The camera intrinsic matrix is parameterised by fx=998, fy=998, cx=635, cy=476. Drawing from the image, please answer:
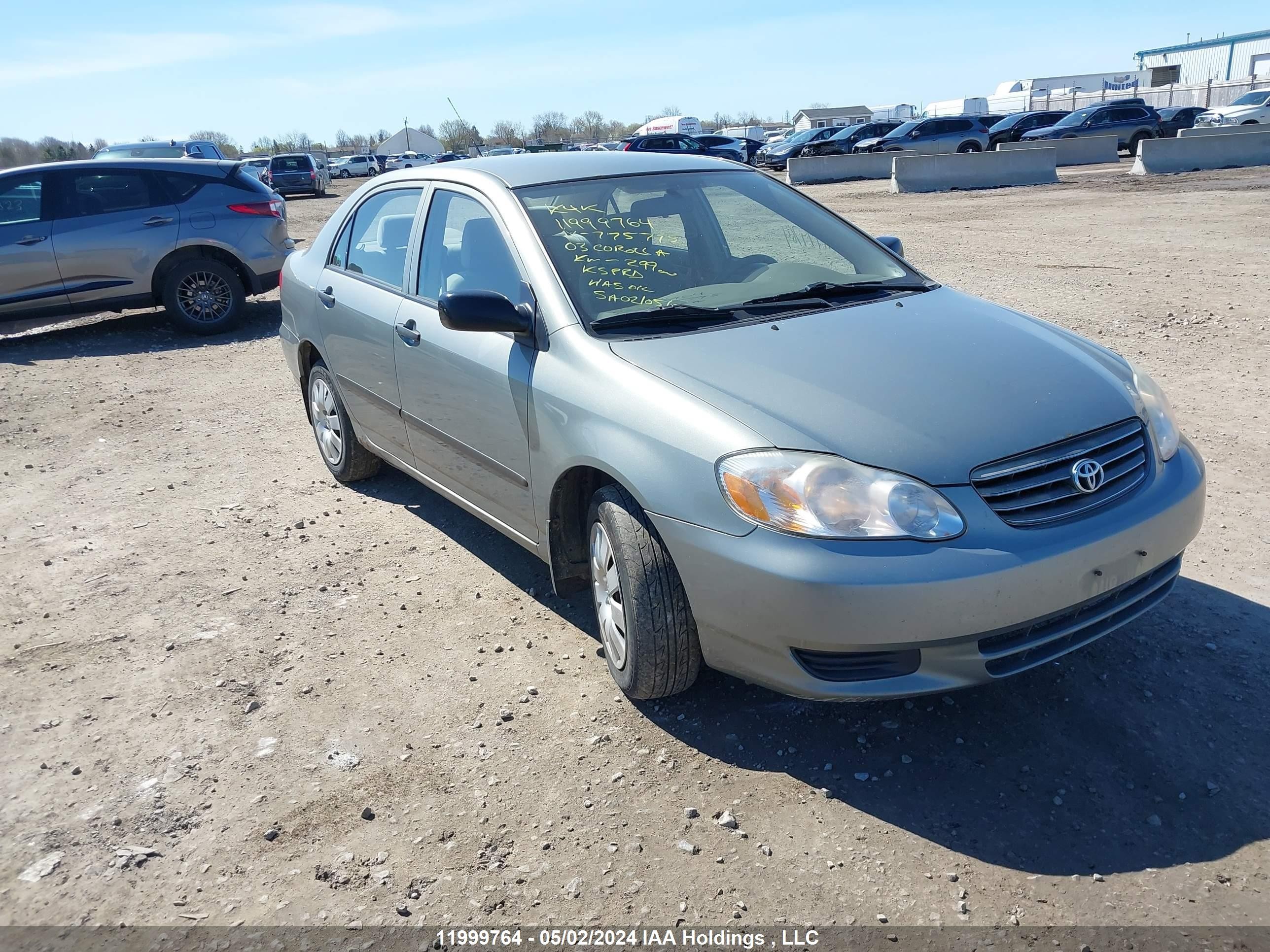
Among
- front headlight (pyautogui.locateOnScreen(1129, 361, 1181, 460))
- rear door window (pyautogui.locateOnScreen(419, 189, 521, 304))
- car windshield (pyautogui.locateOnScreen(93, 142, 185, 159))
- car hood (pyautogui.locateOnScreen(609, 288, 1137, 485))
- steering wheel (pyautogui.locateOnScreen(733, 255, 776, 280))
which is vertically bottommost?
front headlight (pyautogui.locateOnScreen(1129, 361, 1181, 460))

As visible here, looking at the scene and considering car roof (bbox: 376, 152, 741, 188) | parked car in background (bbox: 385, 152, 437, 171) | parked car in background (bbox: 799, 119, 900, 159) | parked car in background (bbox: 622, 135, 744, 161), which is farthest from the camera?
parked car in background (bbox: 385, 152, 437, 171)

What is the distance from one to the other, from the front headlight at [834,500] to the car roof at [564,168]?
6.27ft

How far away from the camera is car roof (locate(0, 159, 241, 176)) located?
984 centimetres

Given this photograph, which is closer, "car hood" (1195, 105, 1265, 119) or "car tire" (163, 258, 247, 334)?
"car tire" (163, 258, 247, 334)

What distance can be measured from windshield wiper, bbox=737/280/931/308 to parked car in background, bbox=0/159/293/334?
26.3ft

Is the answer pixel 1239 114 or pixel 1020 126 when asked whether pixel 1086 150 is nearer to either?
pixel 1020 126

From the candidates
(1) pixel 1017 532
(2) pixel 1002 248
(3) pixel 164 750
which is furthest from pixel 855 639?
(2) pixel 1002 248

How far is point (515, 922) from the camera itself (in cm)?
252

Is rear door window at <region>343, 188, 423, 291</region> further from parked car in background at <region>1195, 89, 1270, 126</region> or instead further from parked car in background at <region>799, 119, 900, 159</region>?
parked car in background at <region>1195, 89, 1270, 126</region>

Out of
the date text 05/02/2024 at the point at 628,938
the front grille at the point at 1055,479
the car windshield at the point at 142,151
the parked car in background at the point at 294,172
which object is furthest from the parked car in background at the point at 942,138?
the date text 05/02/2024 at the point at 628,938

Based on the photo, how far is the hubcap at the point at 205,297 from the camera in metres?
10.2

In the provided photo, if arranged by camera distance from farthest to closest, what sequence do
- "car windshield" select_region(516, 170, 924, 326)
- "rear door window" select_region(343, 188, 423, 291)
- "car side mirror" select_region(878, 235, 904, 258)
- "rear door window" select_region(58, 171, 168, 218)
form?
"rear door window" select_region(58, 171, 168, 218)
"rear door window" select_region(343, 188, 423, 291)
"car side mirror" select_region(878, 235, 904, 258)
"car windshield" select_region(516, 170, 924, 326)

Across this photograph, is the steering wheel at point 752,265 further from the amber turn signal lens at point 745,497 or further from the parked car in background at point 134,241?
the parked car in background at point 134,241

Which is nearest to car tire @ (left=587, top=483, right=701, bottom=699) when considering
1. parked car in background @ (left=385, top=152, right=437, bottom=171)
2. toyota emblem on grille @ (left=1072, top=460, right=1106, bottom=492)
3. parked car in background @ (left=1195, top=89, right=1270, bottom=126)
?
toyota emblem on grille @ (left=1072, top=460, right=1106, bottom=492)
